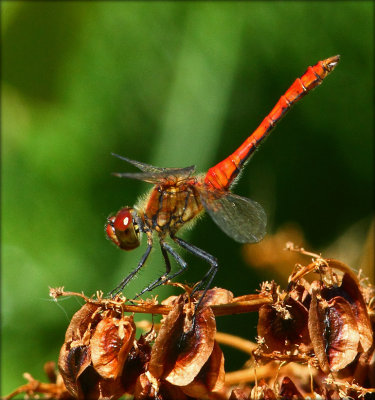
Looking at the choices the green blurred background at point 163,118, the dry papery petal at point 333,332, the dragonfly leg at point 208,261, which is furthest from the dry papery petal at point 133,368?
the green blurred background at point 163,118

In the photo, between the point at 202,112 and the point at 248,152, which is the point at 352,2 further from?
the point at 248,152

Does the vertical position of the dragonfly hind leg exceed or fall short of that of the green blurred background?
it falls short

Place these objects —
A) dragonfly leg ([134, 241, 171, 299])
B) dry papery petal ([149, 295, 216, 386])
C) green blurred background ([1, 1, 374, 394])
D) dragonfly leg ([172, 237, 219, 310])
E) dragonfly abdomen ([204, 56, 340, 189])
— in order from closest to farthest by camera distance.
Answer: dry papery petal ([149, 295, 216, 386]) < dragonfly leg ([172, 237, 219, 310]) < dragonfly leg ([134, 241, 171, 299]) < dragonfly abdomen ([204, 56, 340, 189]) < green blurred background ([1, 1, 374, 394])

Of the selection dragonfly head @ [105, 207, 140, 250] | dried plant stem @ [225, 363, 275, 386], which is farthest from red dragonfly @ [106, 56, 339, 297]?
dried plant stem @ [225, 363, 275, 386]

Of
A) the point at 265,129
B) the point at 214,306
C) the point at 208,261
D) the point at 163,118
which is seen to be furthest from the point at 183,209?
the point at 163,118

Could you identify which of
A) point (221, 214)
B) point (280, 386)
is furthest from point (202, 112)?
→ point (280, 386)

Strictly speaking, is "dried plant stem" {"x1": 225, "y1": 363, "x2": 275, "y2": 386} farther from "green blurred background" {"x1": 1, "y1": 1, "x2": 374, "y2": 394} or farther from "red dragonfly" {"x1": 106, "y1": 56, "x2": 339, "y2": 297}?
"green blurred background" {"x1": 1, "y1": 1, "x2": 374, "y2": 394}

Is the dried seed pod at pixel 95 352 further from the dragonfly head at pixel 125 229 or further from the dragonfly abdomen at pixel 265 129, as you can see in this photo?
the dragonfly abdomen at pixel 265 129
